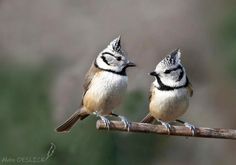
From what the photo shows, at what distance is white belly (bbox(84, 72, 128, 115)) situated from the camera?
4922 mm

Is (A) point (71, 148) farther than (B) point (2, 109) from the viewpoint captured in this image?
No

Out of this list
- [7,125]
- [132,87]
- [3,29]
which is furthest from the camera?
[3,29]

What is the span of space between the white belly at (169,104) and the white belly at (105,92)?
8.9 inches

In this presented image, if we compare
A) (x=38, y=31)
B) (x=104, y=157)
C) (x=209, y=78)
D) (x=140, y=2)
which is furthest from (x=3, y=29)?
(x=104, y=157)

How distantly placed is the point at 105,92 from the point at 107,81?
0.17 feet

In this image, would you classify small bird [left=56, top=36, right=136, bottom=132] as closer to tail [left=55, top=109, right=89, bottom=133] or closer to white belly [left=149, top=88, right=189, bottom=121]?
tail [left=55, top=109, right=89, bottom=133]

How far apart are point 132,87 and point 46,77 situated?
0.66m

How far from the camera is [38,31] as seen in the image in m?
9.80

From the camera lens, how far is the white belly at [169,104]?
5055 millimetres

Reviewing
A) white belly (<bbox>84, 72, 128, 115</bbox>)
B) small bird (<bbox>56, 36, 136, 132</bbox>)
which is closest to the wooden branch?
small bird (<bbox>56, 36, 136, 132</bbox>)

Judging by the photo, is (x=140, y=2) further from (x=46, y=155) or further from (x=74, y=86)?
(x=46, y=155)

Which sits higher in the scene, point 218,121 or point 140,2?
point 140,2

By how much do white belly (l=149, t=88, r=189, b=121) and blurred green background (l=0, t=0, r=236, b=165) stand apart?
3.83 feet

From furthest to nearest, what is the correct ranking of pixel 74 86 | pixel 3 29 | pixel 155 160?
pixel 3 29
pixel 74 86
pixel 155 160
